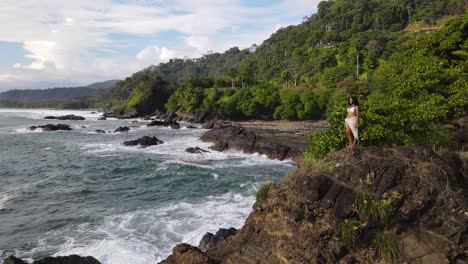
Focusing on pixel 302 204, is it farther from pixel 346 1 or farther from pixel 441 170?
pixel 346 1

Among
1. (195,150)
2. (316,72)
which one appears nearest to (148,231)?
(195,150)

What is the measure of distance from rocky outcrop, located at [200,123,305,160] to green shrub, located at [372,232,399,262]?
24285mm

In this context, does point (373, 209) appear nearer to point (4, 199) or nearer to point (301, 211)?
point (301, 211)

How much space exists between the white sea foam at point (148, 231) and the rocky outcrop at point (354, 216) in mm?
4949

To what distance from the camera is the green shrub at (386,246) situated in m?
8.30

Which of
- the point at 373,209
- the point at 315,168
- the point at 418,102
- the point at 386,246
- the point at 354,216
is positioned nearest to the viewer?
the point at 386,246

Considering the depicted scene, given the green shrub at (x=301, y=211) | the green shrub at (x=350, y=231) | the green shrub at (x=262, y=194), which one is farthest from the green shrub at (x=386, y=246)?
the green shrub at (x=262, y=194)

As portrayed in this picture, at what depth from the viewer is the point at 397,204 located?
8984mm

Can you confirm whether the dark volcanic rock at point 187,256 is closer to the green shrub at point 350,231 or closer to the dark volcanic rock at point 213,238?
the green shrub at point 350,231

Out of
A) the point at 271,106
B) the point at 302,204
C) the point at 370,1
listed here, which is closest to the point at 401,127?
the point at 302,204

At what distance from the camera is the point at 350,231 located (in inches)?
331

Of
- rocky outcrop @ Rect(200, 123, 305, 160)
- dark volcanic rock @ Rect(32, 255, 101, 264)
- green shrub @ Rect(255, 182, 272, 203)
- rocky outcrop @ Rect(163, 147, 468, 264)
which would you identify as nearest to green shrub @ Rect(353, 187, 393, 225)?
rocky outcrop @ Rect(163, 147, 468, 264)

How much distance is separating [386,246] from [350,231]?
3.10 feet

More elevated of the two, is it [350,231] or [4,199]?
[350,231]
